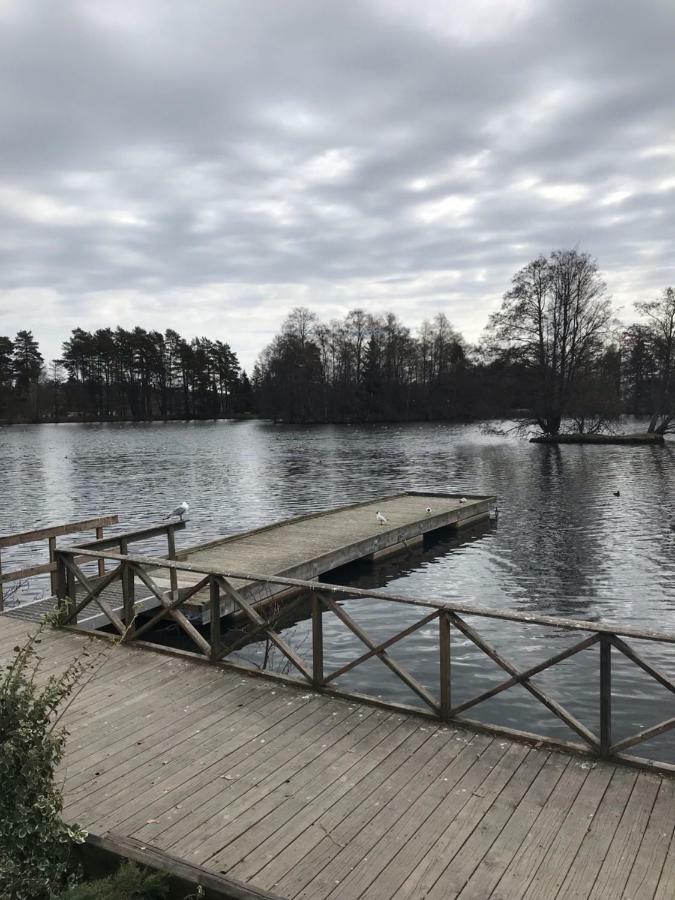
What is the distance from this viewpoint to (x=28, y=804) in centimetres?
328

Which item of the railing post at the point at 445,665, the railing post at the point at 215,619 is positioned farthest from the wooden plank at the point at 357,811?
the railing post at the point at 215,619

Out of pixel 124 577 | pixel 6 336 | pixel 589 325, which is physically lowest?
pixel 124 577

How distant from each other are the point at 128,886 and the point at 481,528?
1849cm

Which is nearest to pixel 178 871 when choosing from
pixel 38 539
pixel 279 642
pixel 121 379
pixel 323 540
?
pixel 279 642

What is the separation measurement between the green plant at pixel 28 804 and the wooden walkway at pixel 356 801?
39.2 inches

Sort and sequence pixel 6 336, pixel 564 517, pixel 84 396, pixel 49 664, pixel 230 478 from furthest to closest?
pixel 84 396, pixel 6 336, pixel 230 478, pixel 564 517, pixel 49 664

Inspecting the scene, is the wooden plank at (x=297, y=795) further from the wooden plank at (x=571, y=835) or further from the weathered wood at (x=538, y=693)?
the wooden plank at (x=571, y=835)

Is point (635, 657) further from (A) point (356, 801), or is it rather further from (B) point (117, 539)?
(B) point (117, 539)

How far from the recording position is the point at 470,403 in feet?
299

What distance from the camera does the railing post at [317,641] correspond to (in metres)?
6.27

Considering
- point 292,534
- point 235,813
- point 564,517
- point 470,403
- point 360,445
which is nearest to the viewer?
point 235,813

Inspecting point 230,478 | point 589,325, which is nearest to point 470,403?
point 589,325

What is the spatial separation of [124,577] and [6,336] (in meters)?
109

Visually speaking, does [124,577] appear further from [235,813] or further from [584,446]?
[584,446]
